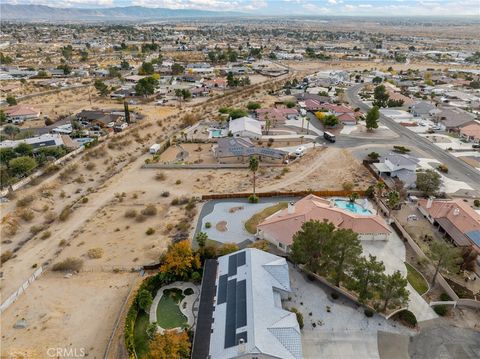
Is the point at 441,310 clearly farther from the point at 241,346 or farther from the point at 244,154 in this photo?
the point at 244,154

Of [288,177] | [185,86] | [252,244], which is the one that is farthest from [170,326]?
[185,86]

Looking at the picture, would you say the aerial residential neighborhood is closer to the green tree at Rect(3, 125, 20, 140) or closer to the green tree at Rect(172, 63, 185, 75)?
the green tree at Rect(3, 125, 20, 140)

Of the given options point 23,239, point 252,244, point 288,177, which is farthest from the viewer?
point 288,177

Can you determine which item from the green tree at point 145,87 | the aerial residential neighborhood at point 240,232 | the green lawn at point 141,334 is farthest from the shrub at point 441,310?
the green tree at point 145,87

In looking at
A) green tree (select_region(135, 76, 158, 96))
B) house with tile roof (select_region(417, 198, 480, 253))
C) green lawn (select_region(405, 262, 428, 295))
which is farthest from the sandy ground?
green tree (select_region(135, 76, 158, 96))

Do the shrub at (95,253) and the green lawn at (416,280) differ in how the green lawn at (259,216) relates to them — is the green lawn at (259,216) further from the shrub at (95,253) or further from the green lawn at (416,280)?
the green lawn at (416,280)

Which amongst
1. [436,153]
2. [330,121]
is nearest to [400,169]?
[436,153]

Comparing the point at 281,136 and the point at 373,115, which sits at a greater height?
the point at 373,115

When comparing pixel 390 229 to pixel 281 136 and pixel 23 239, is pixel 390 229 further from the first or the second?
pixel 23 239
